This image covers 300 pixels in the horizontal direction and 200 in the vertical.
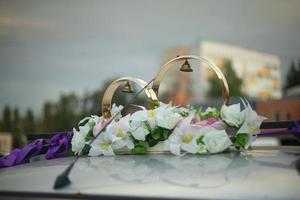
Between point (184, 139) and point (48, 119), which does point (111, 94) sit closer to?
point (184, 139)

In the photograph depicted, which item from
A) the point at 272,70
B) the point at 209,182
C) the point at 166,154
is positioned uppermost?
the point at 209,182

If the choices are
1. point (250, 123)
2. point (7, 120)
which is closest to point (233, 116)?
point (250, 123)

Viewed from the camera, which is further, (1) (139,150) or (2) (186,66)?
(2) (186,66)

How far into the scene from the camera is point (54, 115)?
66.5ft

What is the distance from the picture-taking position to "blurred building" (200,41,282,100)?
46.2 m

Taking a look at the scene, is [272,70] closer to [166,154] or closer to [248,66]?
[248,66]

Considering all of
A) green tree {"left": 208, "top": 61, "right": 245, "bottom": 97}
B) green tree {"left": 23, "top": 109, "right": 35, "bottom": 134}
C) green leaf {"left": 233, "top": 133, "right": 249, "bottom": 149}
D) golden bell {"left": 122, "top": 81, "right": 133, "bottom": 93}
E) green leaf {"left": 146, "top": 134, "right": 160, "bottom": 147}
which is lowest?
green tree {"left": 208, "top": 61, "right": 245, "bottom": 97}

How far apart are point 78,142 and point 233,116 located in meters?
0.57

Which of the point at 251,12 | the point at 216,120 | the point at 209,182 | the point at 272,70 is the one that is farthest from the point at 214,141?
the point at 272,70

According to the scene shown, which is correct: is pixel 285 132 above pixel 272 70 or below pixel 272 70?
above

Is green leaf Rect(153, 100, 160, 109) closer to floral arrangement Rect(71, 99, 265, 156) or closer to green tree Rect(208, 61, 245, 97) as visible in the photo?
floral arrangement Rect(71, 99, 265, 156)

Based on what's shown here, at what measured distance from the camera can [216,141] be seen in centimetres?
141

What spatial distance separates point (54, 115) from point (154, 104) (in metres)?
18.9

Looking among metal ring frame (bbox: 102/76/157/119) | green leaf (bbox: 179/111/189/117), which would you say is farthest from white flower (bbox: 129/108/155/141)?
metal ring frame (bbox: 102/76/157/119)
